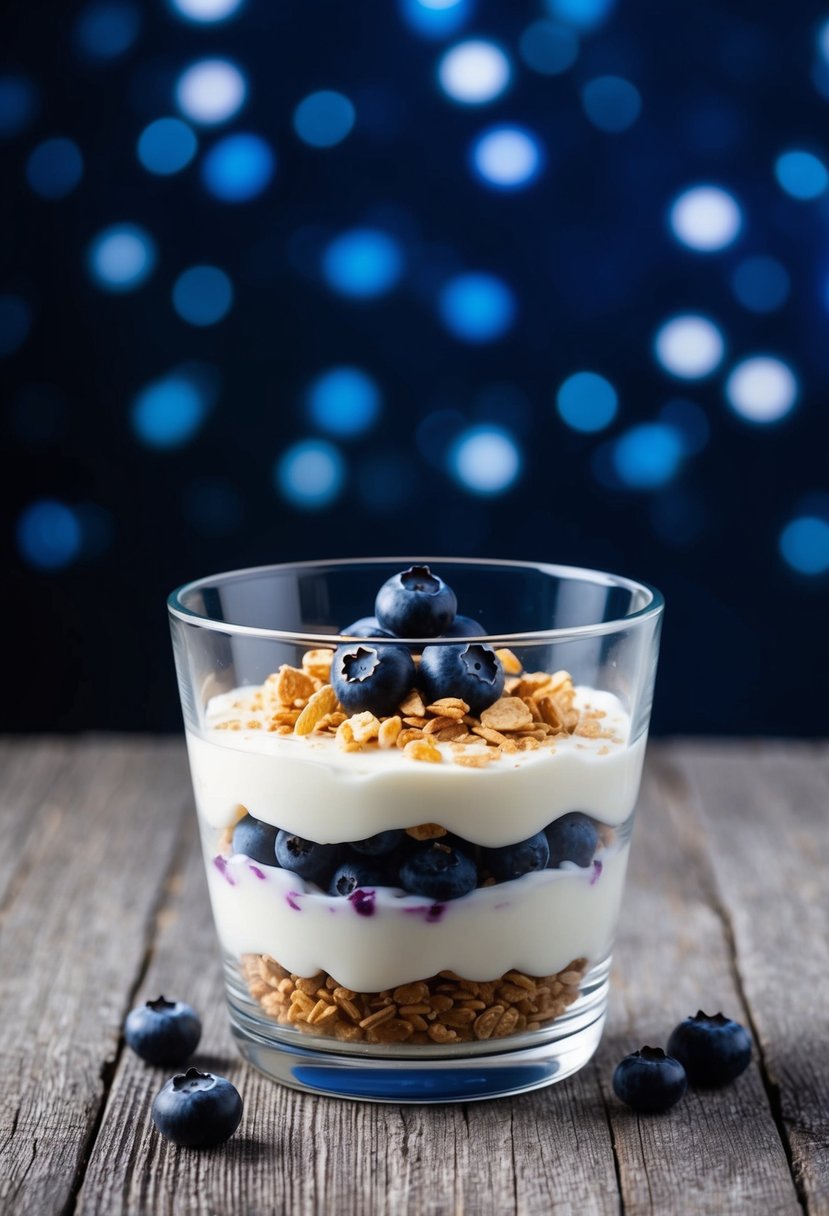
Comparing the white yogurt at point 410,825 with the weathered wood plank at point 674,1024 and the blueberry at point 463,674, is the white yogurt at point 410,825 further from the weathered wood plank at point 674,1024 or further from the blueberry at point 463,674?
the weathered wood plank at point 674,1024

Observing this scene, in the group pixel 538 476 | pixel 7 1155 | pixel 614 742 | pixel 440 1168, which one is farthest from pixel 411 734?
pixel 538 476

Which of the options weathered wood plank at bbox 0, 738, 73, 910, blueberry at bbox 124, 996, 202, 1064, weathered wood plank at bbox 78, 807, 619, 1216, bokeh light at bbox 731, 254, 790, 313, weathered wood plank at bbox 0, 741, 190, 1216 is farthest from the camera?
bokeh light at bbox 731, 254, 790, 313

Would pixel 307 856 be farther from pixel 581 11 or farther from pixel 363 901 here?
pixel 581 11

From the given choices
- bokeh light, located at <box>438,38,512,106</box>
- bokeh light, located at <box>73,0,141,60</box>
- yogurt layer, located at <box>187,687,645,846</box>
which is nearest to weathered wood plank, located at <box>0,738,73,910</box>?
yogurt layer, located at <box>187,687,645,846</box>

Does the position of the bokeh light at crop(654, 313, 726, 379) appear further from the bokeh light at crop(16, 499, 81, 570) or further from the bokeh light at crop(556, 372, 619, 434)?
the bokeh light at crop(16, 499, 81, 570)

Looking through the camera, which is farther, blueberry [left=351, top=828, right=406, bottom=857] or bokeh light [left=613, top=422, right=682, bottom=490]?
bokeh light [left=613, top=422, right=682, bottom=490]

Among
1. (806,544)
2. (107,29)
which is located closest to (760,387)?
(806,544)

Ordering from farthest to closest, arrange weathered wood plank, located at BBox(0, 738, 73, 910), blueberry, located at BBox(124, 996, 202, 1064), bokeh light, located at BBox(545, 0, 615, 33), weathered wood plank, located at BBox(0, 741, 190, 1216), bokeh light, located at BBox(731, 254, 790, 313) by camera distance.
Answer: bokeh light, located at BBox(731, 254, 790, 313), bokeh light, located at BBox(545, 0, 615, 33), weathered wood plank, located at BBox(0, 738, 73, 910), blueberry, located at BBox(124, 996, 202, 1064), weathered wood plank, located at BBox(0, 741, 190, 1216)
